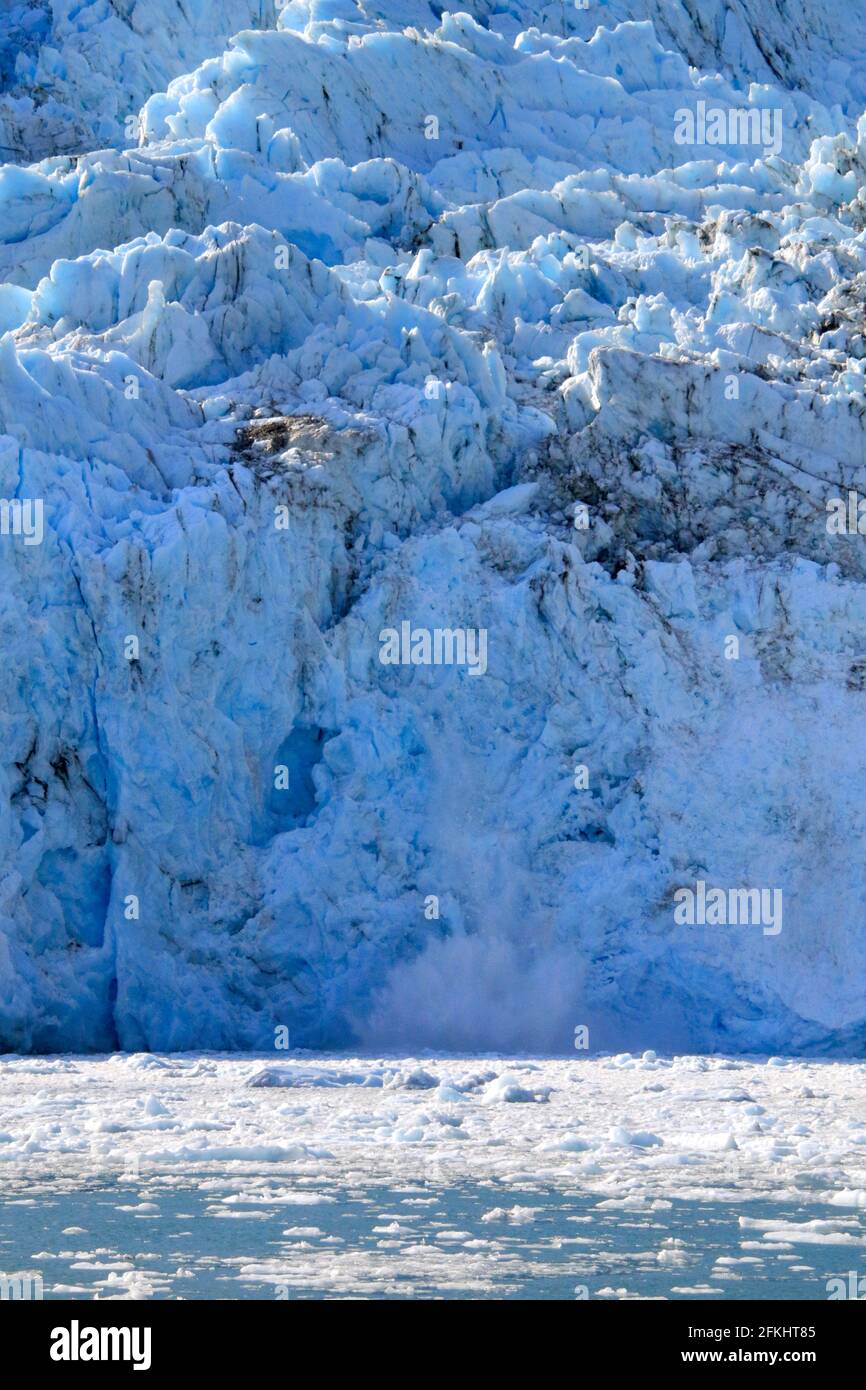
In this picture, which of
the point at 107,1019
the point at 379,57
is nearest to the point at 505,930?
the point at 107,1019

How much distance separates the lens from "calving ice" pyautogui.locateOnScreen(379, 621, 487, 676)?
16.1 m

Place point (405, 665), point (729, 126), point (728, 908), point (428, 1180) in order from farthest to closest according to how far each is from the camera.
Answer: point (729, 126)
point (405, 665)
point (728, 908)
point (428, 1180)

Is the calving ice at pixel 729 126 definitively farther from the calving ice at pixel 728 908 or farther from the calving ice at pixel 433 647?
the calving ice at pixel 728 908

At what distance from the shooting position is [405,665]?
16.2m

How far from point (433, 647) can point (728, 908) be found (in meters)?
3.10

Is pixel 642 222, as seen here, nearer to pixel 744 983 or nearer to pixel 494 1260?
pixel 744 983
